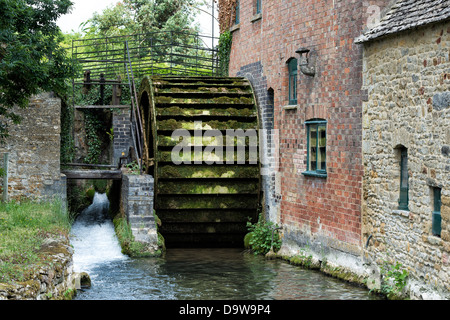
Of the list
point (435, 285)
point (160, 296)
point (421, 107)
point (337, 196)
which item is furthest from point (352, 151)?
point (160, 296)

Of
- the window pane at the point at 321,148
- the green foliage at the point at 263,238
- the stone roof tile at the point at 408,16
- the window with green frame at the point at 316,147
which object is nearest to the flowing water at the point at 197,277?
the green foliage at the point at 263,238

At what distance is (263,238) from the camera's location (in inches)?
531

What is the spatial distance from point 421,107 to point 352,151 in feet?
6.58

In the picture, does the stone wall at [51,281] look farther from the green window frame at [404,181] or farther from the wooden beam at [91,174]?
the wooden beam at [91,174]

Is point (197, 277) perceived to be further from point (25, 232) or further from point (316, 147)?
point (316, 147)

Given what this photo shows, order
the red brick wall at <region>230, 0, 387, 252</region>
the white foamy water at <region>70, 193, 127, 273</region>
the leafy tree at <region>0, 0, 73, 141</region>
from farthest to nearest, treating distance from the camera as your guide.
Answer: the white foamy water at <region>70, 193, 127, 273</region> < the leafy tree at <region>0, 0, 73, 141</region> < the red brick wall at <region>230, 0, 387, 252</region>

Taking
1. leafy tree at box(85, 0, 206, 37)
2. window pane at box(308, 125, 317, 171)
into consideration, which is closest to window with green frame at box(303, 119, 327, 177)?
window pane at box(308, 125, 317, 171)

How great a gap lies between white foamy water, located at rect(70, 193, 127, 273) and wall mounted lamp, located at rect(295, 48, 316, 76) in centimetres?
467

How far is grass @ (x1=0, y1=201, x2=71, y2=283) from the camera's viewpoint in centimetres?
788

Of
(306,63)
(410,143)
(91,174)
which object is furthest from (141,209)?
(410,143)

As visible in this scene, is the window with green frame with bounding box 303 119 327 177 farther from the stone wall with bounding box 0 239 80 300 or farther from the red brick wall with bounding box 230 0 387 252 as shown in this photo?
the stone wall with bounding box 0 239 80 300

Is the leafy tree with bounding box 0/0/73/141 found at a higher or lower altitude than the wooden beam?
higher

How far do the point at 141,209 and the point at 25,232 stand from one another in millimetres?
3130

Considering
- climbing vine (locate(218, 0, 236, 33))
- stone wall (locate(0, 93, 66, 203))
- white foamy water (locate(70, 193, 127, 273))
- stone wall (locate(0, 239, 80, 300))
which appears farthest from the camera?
climbing vine (locate(218, 0, 236, 33))
